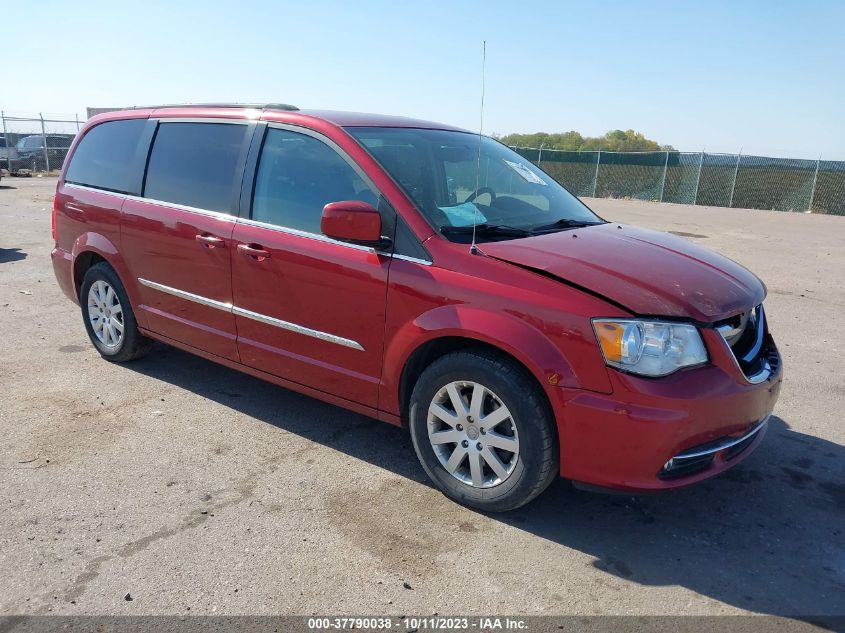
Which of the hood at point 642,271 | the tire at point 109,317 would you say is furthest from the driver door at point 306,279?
the tire at point 109,317

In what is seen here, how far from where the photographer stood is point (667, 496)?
143 inches

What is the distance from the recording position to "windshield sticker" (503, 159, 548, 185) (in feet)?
14.7

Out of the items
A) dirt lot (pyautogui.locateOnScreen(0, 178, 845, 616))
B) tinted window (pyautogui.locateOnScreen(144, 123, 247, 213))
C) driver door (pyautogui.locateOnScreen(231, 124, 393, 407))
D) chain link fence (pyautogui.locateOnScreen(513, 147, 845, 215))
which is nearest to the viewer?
dirt lot (pyautogui.locateOnScreen(0, 178, 845, 616))

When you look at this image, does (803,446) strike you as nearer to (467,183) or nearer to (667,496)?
(667,496)

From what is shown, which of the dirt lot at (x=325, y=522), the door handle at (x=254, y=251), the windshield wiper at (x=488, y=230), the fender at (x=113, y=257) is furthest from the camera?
the fender at (x=113, y=257)

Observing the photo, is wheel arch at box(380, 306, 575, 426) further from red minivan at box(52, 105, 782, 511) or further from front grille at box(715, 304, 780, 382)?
front grille at box(715, 304, 780, 382)

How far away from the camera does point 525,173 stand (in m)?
4.52

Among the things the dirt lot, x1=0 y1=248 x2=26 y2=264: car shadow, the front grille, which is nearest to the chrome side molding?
the dirt lot

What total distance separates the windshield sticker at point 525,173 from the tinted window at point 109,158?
2.61m

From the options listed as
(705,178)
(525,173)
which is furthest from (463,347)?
(705,178)

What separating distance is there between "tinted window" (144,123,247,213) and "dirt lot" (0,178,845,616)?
137cm

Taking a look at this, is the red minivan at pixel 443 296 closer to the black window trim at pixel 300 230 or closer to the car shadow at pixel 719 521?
the black window trim at pixel 300 230

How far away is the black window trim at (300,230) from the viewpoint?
139 inches

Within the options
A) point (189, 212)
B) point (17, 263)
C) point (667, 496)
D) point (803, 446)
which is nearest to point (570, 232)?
point (667, 496)
